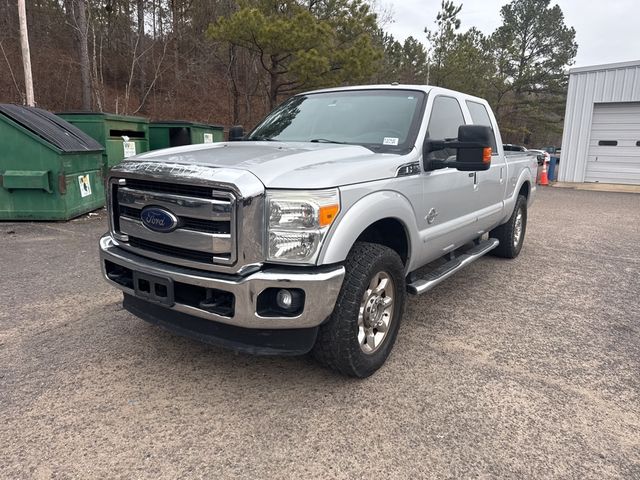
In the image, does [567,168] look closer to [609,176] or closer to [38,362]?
[609,176]

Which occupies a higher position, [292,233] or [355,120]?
[355,120]

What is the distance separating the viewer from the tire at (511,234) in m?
5.95

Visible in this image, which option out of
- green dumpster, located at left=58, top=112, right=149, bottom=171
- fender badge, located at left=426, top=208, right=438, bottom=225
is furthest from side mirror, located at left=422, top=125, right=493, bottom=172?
green dumpster, located at left=58, top=112, right=149, bottom=171

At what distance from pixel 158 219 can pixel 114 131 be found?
23.1ft

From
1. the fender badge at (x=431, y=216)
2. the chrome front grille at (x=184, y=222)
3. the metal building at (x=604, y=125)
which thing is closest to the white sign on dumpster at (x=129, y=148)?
the chrome front grille at (x=184, y=222)

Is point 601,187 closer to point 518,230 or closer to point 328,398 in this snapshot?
point 518,230

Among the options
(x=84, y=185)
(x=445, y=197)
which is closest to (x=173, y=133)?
(x=84, y=185)

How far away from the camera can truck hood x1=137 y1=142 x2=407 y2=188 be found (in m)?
2.52

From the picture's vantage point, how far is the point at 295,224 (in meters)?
2.46

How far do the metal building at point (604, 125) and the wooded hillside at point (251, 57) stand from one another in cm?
705

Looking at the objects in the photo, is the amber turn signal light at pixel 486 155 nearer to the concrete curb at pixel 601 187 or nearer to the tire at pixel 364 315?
the tire at pixel 364 315

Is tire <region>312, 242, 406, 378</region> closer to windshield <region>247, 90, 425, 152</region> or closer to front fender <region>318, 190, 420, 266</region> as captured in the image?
front fender <region>318, 190, 420, 266</region>

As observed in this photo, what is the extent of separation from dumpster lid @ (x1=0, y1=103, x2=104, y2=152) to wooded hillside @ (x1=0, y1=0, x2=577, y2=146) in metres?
6.48

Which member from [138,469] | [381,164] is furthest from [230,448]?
[381,164]
